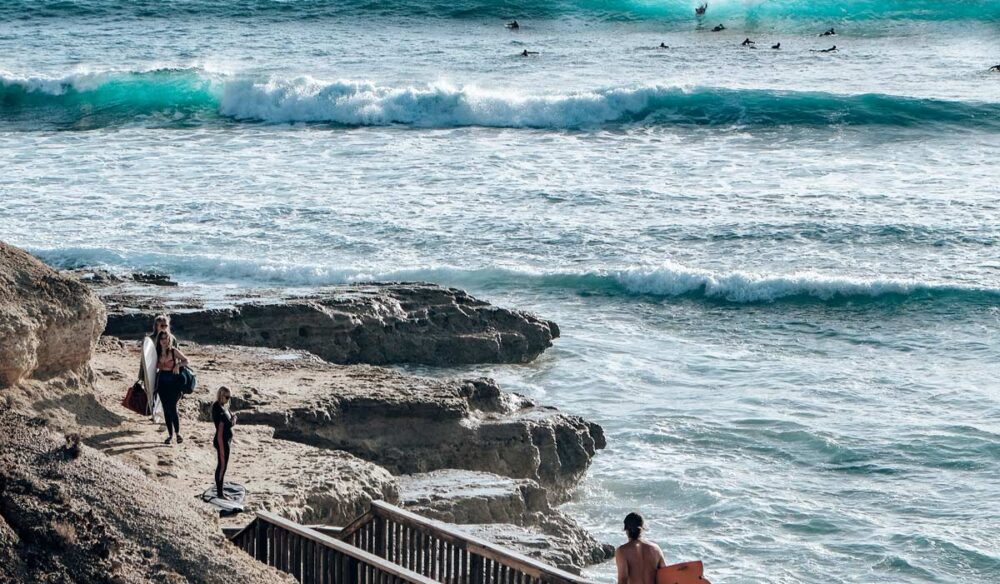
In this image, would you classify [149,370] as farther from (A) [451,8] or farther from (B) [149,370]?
(A) [451,8]

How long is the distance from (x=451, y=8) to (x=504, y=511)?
36.1 m

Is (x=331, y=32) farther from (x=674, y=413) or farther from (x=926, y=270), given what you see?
(x=674, y=413)

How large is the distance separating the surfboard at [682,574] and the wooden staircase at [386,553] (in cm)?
59

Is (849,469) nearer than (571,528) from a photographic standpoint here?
No

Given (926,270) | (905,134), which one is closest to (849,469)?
(926,270)

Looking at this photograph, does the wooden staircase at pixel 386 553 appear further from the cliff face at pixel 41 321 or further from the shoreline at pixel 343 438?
the cliff face at pixel 41 321

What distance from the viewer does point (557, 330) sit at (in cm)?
1543

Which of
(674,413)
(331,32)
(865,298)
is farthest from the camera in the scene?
(331,32)

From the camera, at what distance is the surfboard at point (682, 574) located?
23.1 ft

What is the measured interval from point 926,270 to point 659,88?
533 inches

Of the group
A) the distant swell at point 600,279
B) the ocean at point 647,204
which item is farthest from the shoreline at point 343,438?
the distant swell at point 600,279

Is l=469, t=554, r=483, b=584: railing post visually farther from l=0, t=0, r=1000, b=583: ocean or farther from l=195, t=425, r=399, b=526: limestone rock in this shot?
l=0, t=0, r=1000, b=583: ocean

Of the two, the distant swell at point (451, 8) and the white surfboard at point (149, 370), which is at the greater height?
the distant swell at point (451, 8)

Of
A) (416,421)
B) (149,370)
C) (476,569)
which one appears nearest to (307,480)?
(149,370)
